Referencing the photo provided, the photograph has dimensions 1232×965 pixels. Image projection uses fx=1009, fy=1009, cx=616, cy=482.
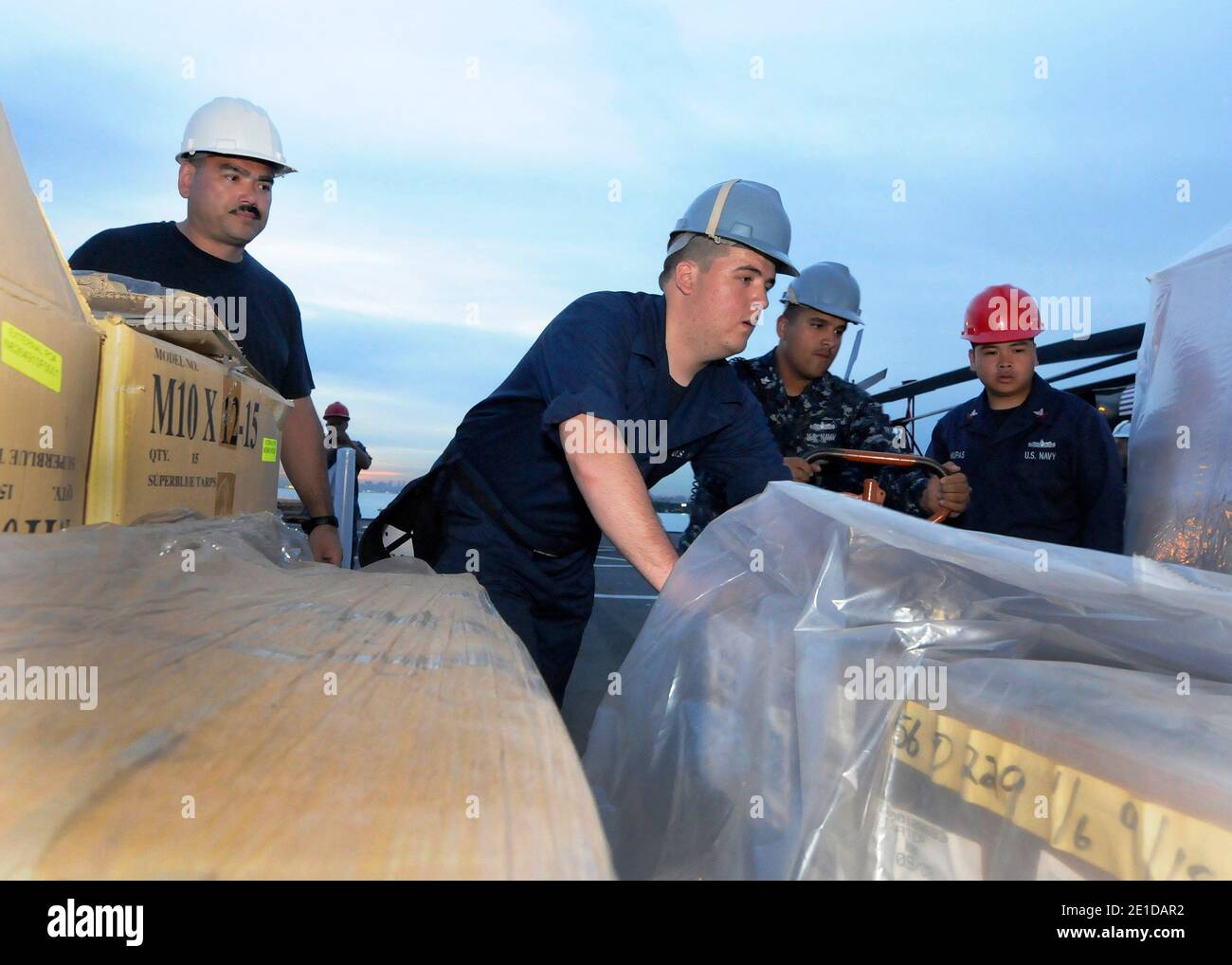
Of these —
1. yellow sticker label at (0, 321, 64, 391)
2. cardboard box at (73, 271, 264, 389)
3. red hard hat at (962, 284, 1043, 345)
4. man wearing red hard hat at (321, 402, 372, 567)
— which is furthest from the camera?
man wearing red hard hat at (321, 402, 372, 567)

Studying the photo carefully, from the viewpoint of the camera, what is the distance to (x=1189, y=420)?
6.31 feet

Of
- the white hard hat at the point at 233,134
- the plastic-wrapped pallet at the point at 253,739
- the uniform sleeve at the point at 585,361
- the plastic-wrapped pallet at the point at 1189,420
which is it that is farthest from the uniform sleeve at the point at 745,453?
the white hard hat at the point at 233,134

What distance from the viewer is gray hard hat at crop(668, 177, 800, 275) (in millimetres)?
2090

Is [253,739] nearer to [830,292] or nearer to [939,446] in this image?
[830,292]

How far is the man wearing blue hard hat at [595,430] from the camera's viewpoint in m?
1.97

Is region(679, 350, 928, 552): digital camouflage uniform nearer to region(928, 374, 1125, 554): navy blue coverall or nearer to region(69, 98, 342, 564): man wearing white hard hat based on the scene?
region(928, 374, 1125, 554): navy blue coverall

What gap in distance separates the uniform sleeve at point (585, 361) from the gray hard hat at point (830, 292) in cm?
167

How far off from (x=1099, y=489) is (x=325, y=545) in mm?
2683

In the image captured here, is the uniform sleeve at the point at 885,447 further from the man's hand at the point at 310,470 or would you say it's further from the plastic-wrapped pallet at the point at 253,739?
the plastic-wrapped pallet at the point at 253,739

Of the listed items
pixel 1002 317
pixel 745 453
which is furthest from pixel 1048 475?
pixel 745 453

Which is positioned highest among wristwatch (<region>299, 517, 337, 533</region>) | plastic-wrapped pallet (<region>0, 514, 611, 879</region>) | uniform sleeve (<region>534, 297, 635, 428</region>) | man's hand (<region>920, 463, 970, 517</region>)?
uniform sleeve (<region>534, 297, 635, 428</region>)

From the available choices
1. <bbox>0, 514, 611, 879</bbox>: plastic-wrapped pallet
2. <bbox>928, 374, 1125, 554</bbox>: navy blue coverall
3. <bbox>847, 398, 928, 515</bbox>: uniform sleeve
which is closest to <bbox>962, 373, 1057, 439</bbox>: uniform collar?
<bbox>928, 374, 1125, 554</bbox>: navy blue coverall

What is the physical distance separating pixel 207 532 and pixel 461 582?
0.42 meters

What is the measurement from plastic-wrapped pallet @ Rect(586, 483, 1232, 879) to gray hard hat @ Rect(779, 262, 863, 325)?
257 cm
